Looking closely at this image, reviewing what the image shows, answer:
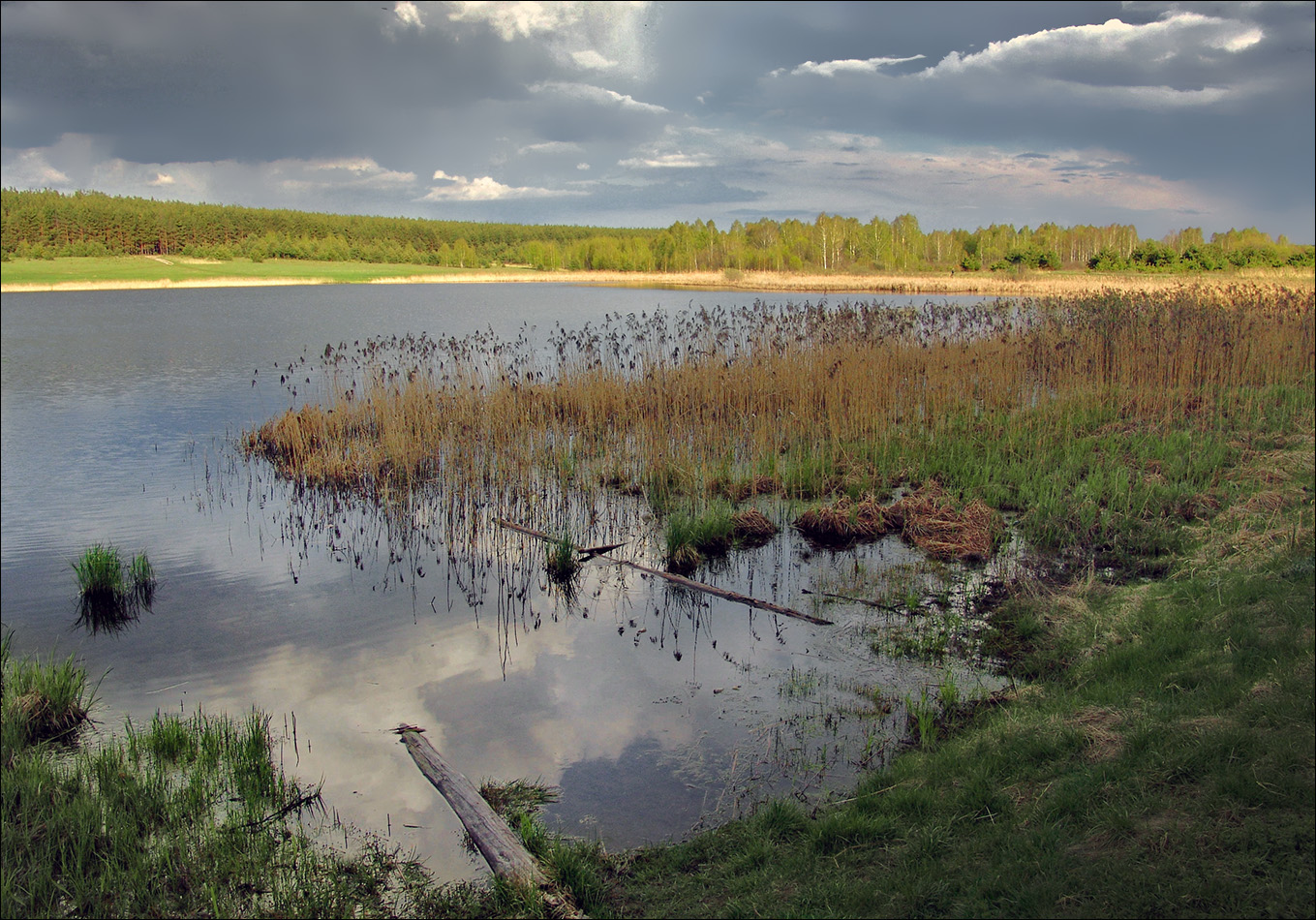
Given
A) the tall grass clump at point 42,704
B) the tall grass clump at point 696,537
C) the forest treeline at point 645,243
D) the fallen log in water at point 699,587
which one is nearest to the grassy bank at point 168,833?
the tall grass clump at point 42,704

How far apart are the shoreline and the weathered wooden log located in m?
33.6

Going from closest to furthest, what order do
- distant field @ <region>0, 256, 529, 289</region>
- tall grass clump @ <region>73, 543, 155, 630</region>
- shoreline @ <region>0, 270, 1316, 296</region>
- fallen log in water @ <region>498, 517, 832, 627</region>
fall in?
1. fallen log in water @ <region>498, 517, 832, 627</region>
2. tall grass clump @ <region>73, 543, 155, 630</region>
3. shoreline @ <region>0, 270, 1316, 296</region>
4. distant field @ <region>0, 256, 529, 289</region>

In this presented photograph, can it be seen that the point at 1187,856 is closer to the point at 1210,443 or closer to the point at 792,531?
the point at 792,531

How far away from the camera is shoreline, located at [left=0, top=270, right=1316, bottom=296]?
3609cm

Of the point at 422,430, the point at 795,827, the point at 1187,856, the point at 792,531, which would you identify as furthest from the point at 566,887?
the point at 422,430

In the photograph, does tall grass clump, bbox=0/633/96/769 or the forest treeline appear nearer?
tall grass clump, bbox=0/633/96/769

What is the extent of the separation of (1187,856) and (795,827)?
1.44 meters

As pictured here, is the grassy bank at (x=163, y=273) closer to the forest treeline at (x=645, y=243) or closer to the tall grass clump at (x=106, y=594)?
the forest treeline at (x=645, y=243)

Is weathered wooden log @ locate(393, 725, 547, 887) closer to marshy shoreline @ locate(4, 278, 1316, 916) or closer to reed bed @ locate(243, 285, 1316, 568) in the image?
marshy shoreline @ locate(4, 278, 1316, 916)

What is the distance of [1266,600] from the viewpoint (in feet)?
14.4

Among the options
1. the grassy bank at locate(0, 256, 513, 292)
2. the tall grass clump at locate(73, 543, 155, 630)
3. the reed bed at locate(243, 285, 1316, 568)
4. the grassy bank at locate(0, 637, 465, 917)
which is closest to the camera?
→ the grassy bank at locate(0, 637, 465, 917)

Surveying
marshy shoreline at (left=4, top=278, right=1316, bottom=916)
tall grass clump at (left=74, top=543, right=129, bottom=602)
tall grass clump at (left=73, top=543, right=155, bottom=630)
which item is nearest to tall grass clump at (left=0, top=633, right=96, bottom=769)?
marshy shoreline at (left=4, top=278, right=1316, bottom=916)

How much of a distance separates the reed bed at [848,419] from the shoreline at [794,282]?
2227cm

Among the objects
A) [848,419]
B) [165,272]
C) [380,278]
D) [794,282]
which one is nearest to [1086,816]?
[848,419]
